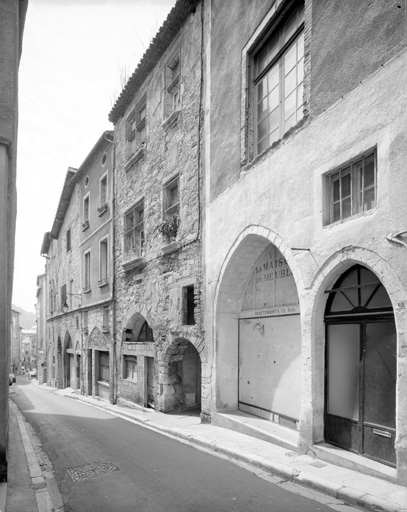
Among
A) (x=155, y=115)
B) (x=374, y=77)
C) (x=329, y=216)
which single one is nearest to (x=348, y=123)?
(x=374, y=77)

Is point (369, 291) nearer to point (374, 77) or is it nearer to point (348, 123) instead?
point (348, 123)

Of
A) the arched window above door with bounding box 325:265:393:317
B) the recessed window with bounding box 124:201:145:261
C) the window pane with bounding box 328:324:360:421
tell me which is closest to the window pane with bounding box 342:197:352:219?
the arched window above door with bounding box 325:265:393:317

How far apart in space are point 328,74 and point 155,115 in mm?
7414

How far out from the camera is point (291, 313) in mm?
7582

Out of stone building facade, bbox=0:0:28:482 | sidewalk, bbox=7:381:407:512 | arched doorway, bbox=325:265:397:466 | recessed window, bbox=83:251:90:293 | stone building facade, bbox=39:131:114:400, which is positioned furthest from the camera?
recessed window, bbox=83:251:90:293

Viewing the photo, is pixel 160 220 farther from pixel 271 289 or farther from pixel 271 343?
pixel 271 343

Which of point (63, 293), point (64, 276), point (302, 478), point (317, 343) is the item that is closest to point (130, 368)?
point (317, 343)

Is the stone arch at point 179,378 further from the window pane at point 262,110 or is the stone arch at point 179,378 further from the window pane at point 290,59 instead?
the window pane at point 290,59

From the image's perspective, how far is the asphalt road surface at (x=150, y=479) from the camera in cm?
483

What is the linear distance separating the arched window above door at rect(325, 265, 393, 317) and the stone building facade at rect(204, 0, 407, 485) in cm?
2

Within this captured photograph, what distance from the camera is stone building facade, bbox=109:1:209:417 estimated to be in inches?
407

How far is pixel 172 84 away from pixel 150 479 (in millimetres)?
9819

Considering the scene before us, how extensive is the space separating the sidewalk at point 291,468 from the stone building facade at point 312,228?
21cm

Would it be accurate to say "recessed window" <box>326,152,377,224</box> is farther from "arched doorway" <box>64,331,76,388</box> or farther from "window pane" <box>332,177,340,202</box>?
"arched doorway" <box>64,331,76,388</box>
